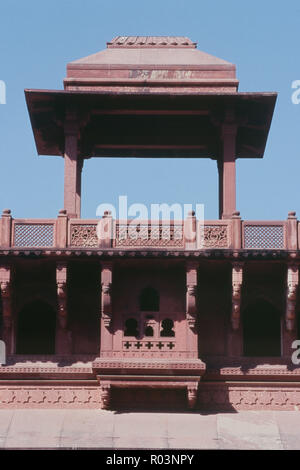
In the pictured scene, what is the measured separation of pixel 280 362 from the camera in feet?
57.1

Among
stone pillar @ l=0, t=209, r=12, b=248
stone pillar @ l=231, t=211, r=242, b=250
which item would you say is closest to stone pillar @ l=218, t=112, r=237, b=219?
stone pillar @ l=231, t=211, r=242, b=250

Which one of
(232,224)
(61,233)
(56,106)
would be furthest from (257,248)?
(56,106)

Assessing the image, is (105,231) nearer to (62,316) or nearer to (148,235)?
(148,235)

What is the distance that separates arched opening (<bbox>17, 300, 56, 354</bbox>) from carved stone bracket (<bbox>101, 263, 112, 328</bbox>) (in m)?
1.20

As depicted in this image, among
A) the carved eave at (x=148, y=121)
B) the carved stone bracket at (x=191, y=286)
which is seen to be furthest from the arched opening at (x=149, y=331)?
the carved eave at (x=148, y=121)

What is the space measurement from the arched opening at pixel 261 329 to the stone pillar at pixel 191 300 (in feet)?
3.88

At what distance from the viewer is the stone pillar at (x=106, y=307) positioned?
17.1 metres

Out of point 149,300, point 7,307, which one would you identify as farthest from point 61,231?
point 149,300

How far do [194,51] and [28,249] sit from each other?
5.48m

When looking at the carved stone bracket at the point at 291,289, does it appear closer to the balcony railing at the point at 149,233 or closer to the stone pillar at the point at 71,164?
the balcony railing at the point at 149,233

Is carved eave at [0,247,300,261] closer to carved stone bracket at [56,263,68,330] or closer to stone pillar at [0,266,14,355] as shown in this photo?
carved stone bracket at [56,263,68,330]

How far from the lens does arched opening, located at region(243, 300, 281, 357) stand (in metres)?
17.9
